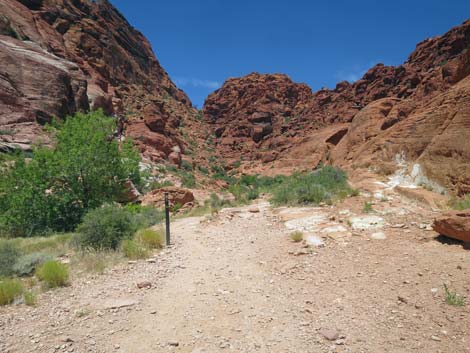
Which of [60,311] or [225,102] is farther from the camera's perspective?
[225,102]

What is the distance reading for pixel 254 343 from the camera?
3.01m

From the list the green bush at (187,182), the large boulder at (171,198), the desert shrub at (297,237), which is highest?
the green bush at (187,182)

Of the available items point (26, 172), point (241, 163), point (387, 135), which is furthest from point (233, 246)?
point (241, 163)

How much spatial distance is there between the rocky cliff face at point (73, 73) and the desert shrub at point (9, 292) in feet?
51.3

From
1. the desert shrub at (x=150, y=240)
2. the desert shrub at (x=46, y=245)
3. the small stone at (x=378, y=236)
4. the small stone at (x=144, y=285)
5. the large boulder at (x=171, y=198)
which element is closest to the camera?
the small stone at (x=144, y=285)

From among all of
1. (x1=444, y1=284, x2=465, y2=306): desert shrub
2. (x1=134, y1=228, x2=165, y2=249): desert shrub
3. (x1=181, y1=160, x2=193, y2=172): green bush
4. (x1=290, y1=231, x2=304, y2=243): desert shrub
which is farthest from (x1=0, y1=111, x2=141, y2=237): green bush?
(x1=181, y1=160, x2=193, y2=172): green bush

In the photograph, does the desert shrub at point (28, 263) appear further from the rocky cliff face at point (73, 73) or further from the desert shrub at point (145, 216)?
the rocky cliff face at point (73, 73)

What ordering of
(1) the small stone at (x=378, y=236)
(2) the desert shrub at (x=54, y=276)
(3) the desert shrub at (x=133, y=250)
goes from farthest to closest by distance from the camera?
(3) the desert shrub at (x=133, y=250)
(1) the small stone at (x=378, y=236)
(2) the desert shrub at (x=54, y=276)

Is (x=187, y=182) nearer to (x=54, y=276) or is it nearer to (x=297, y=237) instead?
(x=297, y=237)

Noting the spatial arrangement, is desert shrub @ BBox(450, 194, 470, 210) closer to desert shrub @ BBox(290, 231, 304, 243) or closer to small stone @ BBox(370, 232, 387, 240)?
small stone @ BBox(370, 232, 387, 240)

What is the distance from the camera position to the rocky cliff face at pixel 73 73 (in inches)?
787

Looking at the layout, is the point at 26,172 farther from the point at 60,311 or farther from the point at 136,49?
the point at 136,49

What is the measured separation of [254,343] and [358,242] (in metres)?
3.55

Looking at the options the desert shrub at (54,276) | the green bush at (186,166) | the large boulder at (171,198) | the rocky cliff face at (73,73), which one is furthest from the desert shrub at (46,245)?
the green bush at (186,166)
